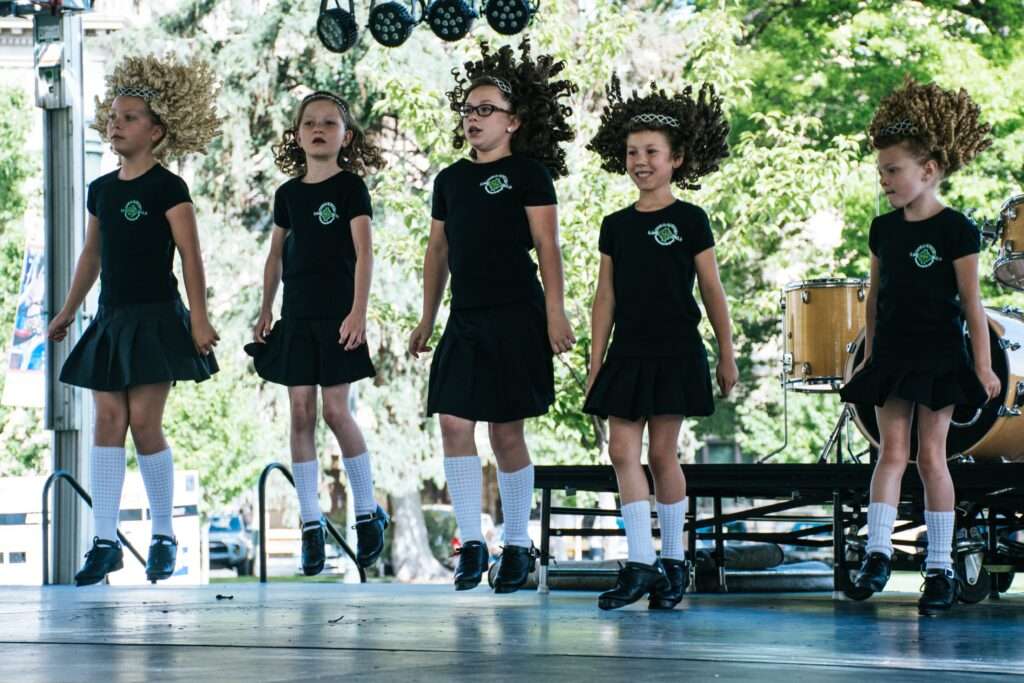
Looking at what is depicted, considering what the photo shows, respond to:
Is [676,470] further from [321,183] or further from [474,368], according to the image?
[321,183]

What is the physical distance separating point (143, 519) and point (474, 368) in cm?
1460

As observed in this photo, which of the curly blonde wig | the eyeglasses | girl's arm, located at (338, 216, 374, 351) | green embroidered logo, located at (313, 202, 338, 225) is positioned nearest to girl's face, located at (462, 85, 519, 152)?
the eyeglasses

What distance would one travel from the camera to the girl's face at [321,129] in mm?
6758

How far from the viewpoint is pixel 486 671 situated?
11.5 ft

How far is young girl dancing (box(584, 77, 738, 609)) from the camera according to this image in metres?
5.66

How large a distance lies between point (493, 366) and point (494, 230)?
1.64 feet

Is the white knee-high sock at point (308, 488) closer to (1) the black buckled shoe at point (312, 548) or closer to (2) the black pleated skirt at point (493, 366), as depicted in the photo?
(1) the black buckled shoe at point (312, 548)

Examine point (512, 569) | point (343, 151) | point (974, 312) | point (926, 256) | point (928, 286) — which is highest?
point (343, 151)

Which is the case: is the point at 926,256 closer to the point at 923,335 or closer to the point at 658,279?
the point at 923,335

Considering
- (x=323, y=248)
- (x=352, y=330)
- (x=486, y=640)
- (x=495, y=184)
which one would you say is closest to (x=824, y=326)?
(x=323, y=248)

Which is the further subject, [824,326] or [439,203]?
[824,326]

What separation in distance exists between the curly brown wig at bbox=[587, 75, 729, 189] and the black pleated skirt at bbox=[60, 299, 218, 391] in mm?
1869

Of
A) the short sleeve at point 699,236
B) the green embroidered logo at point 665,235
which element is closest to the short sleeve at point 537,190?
the green embroidered logo at point 665,235

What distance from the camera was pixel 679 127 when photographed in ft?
19.8
